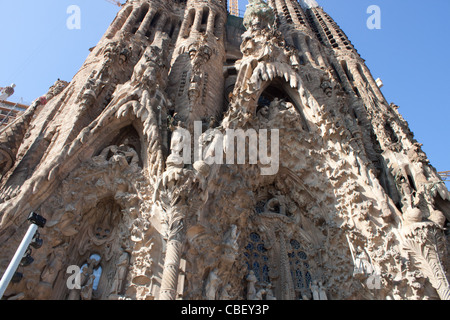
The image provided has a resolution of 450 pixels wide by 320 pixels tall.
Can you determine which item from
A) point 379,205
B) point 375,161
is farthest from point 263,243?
point 375,161

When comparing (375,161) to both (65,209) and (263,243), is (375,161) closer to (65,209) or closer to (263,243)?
(263,243)

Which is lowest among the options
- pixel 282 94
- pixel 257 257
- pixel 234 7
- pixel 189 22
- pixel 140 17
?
pixel 257 257

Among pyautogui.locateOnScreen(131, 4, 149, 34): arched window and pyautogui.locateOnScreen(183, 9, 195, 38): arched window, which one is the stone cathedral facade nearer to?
pyautogui.locateOnScreen(131, 4, 149, 34): arched window

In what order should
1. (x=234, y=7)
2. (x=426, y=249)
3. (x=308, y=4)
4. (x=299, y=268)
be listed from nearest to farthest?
(x=426, y=249) < (x=299, y=268) < (x=308, y=4) < (x=234, y=7)

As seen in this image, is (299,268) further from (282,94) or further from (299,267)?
(282,94)


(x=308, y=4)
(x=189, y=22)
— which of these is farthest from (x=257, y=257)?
(x=308, y=4)

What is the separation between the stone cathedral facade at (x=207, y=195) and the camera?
6391 millimetres

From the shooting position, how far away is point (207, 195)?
730cm

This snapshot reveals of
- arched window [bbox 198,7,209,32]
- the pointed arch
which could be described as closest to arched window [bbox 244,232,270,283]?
the pointed arch

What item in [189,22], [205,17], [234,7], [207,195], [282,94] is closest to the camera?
[207,195]

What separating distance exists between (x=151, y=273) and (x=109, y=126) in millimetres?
3673

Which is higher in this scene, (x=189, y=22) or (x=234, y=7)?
(x=234, y=7)

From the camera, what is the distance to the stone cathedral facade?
21.0 feet
